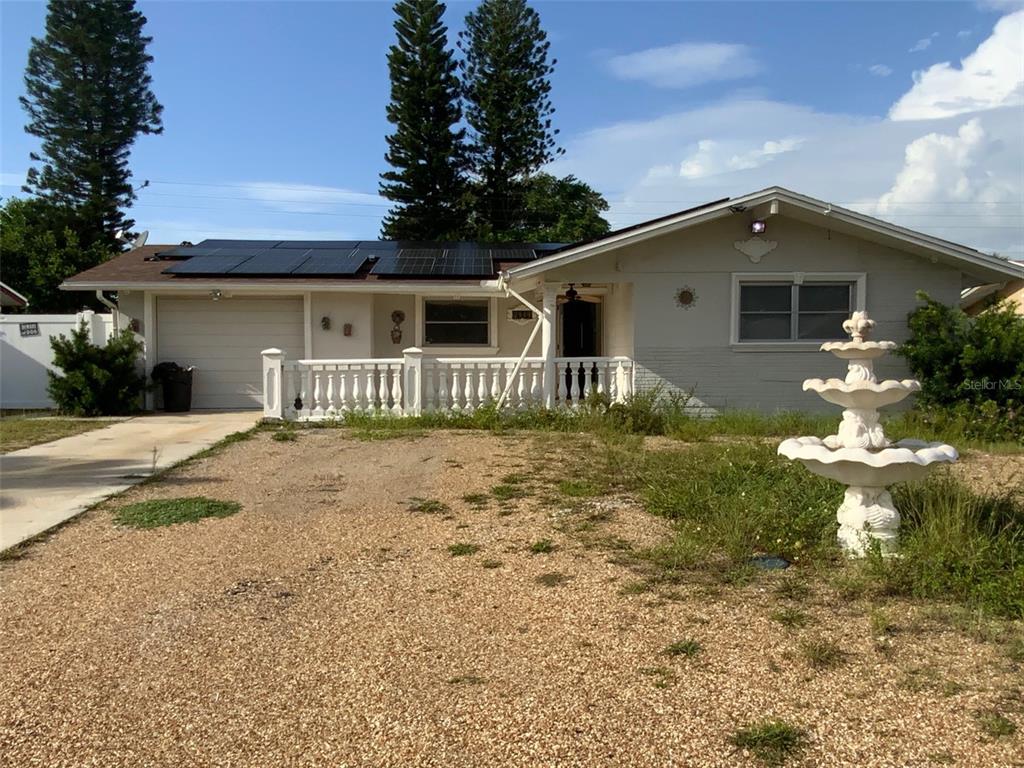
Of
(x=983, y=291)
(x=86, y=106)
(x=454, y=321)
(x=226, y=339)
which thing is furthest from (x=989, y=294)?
(x=86, y=106)

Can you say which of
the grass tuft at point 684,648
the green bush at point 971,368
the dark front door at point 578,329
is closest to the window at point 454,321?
the dark front door at point 578,329

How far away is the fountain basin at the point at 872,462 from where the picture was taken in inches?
172

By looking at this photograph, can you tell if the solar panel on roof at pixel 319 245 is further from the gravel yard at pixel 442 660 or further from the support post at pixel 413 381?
the gravel yard at pixel 442 660

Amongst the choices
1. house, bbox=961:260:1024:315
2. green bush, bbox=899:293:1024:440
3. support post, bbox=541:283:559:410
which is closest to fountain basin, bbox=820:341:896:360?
green bush, bbox=899:293:1024:440

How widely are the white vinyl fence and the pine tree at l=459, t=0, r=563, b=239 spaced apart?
65.9 ft

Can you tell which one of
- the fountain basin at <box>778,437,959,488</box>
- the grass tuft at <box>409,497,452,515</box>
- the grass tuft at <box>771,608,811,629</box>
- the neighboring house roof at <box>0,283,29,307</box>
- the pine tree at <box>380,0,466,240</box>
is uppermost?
the pine tree at <box>380,0,466,240</box>

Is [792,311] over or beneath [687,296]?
beneath

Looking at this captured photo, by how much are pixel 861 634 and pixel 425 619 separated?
2151 millimetres

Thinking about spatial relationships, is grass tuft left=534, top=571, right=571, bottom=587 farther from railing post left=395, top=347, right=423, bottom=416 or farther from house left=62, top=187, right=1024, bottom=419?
railing post left=395, top=347, right=423, bottom=416

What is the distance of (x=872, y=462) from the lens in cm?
437

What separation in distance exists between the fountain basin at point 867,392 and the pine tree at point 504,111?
94.0ft

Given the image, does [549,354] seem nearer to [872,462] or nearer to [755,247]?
[755,247]

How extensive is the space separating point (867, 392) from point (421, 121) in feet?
98.0

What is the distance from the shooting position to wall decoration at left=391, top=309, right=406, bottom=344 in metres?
14.8
